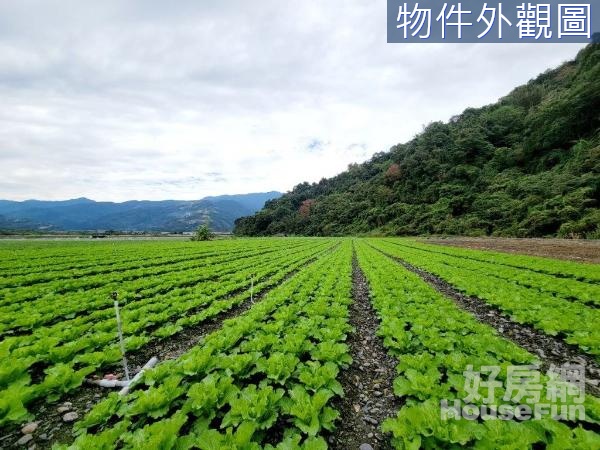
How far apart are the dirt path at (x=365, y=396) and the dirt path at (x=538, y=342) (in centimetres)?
330

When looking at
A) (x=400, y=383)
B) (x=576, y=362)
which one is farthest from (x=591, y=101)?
(x=400, y=383)

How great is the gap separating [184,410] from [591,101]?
7838cm

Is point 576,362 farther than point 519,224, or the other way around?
point 519,224

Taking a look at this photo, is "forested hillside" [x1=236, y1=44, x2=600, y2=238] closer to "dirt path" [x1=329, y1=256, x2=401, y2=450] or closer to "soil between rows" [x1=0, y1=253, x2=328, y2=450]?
"dirt path" [x1=329, y1=256, x2=401, y2=450]

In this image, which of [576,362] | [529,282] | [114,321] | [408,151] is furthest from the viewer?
[408,151]

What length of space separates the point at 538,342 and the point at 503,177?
232 feet

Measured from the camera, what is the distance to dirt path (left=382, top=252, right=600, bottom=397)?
5578 mm

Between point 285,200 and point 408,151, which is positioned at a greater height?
point 408,151

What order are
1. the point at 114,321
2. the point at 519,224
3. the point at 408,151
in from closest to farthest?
the point at 114,321 → the point at 519,224 → the point at 408,151

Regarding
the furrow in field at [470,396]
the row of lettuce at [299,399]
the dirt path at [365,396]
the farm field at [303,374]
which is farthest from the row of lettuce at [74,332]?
the furrow in field at [470,396]

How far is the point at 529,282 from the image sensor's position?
38.5ft

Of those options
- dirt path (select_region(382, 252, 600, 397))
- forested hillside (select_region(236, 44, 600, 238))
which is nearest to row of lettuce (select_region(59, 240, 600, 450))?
dirt path (select_region(382, 252, 600, 397))

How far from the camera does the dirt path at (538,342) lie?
220 inches

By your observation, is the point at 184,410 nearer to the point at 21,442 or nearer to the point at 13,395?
the point at 21,442
